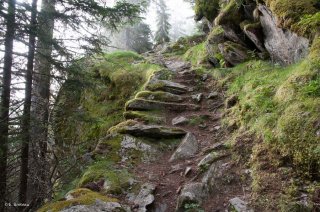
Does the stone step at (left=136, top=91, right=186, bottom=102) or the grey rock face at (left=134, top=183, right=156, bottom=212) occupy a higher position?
the stone step at (left=136, top=91, right=186, bottom=102)

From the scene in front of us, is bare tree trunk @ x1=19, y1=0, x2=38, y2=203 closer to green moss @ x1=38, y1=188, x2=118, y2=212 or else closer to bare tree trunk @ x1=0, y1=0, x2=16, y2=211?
bare tree trunk @ x1=0, y1=0, x2=16, y2=211

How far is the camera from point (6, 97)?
263 inches

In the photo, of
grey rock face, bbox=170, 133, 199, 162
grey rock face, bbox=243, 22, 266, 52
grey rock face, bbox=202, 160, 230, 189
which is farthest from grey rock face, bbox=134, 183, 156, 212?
grey rock face, bbox=243, 22, 266, 52

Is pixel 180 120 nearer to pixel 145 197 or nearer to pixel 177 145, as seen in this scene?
pixel 177 145

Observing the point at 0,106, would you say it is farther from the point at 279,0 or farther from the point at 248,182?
the point at 279,0

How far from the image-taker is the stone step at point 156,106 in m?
8.99

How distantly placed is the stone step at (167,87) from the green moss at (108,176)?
408cm

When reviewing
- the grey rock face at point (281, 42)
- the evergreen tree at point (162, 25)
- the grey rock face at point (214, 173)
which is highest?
the evergreen tree at point (162, 25)

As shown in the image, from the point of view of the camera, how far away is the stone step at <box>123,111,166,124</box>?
8.27m

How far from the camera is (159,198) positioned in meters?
5.36

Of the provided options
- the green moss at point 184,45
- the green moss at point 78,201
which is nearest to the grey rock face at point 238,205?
the green moss at point 78,201

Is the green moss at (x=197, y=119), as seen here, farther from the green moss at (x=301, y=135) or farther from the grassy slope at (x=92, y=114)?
the green moss at (x=301, y=135)

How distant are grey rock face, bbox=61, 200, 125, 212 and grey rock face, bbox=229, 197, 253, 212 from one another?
5.63 feet

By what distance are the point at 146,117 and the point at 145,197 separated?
11.1ft
